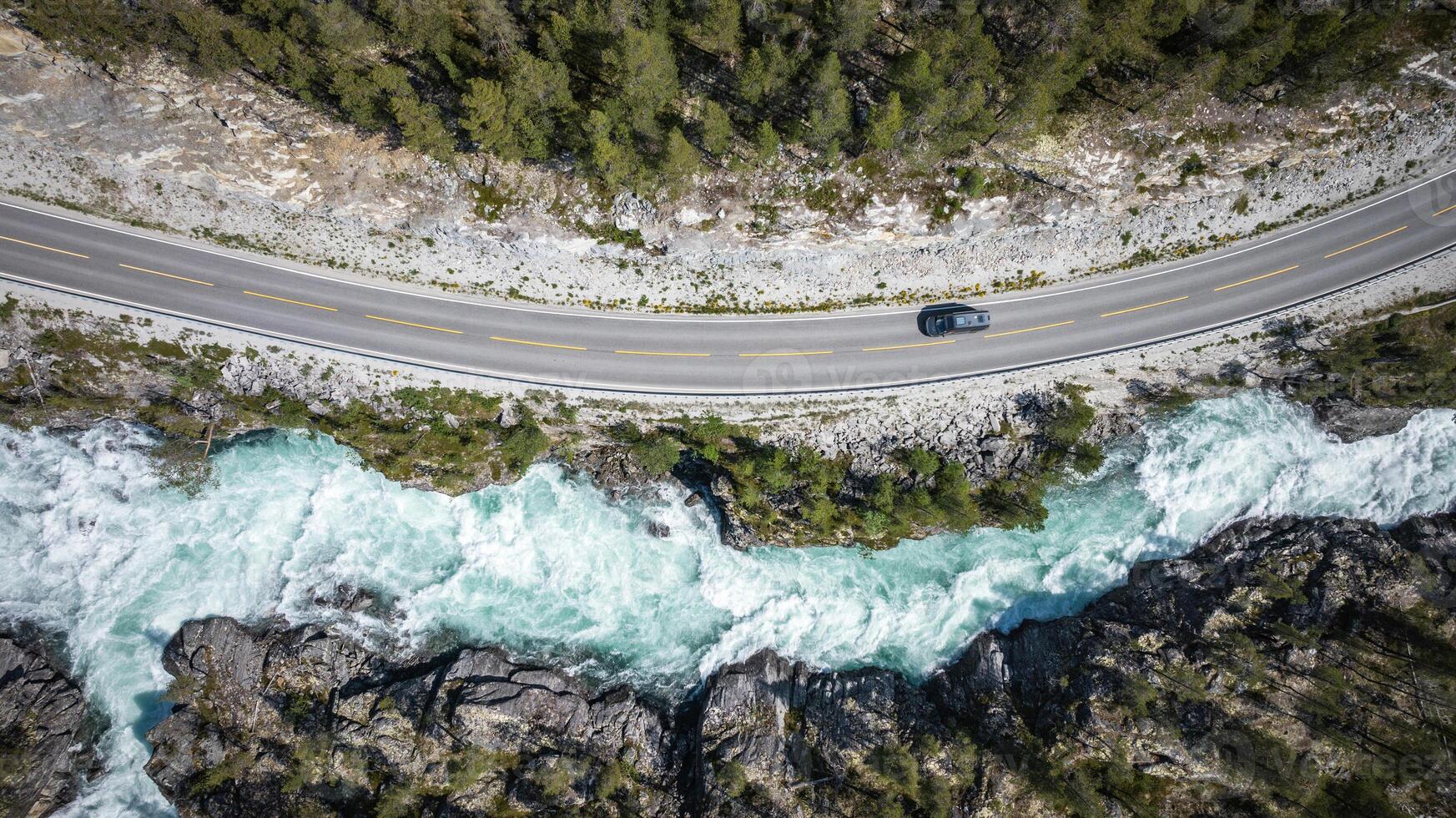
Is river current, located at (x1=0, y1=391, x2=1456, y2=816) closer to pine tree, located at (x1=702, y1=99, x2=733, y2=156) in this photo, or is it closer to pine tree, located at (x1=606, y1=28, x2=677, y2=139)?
pine tree, located at (x1=702, y1=99, x2=733, y2=156)

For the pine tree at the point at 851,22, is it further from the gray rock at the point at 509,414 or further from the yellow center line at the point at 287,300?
the yellow center line at the point at 287,300

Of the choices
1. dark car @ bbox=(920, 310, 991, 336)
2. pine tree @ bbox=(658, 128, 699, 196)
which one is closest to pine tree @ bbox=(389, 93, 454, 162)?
pine tree @ bbox=(658, 128, 699, 196)

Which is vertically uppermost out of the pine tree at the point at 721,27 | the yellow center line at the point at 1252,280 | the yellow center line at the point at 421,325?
the pine tree at the point at 721,27

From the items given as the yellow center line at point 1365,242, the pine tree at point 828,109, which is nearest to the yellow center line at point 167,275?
the pine tree at point 828,109

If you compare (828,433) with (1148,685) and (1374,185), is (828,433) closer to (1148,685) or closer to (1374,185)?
(1148,685)

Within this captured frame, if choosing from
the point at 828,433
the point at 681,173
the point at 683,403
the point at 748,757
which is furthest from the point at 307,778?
the point at 681,173
